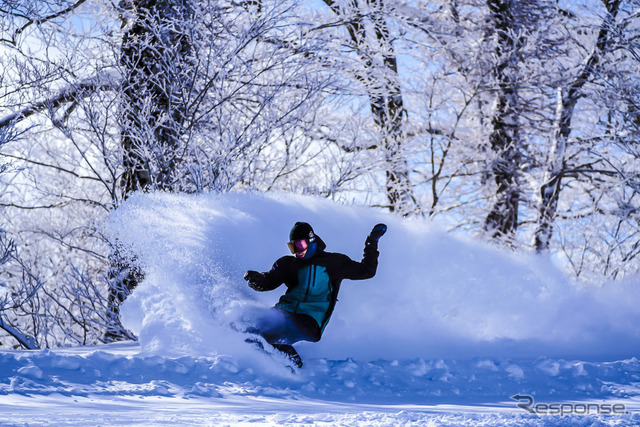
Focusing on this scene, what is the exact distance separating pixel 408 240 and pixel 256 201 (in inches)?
69.3

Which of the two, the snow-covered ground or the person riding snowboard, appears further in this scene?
the person riding snowboard

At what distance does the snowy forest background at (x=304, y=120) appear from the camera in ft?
27.9

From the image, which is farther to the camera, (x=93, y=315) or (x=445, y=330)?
(x=93, y=315)

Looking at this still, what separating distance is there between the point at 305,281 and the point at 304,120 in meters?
5.05

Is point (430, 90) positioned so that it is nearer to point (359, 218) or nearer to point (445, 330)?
point (359, 218)

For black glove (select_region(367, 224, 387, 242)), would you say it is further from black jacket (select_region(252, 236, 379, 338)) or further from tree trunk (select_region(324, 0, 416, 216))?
tree trunk (select_region(324, 0, 416, 216))

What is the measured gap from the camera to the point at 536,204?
12.9 meters

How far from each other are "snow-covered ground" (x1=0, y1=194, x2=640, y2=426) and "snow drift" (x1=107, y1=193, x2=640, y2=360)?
0.05ft

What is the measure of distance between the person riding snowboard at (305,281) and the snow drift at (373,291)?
0.26 m

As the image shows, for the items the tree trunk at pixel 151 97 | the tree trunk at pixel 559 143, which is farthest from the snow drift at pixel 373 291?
the tree trunk at pixel 559 143

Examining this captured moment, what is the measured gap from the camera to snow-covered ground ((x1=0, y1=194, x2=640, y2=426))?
3.73 m

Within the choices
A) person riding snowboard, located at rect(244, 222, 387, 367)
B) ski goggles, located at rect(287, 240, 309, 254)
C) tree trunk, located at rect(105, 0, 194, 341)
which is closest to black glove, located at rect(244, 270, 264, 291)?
person riding snowboard, located at rect(244, 222, 387, 367)

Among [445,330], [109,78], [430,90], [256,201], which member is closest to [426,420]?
[445,330]

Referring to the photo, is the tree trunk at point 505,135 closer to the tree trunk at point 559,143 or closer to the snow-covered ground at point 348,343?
the tree trunk at point 559,143
